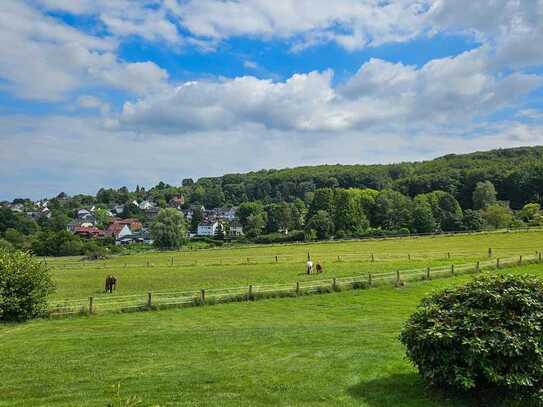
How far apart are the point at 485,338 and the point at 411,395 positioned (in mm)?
2434

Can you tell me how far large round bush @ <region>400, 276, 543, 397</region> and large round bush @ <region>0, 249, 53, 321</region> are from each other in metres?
18.5

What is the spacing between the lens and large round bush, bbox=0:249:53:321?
22391 mm

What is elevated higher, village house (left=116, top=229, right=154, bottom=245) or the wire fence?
the wire fence

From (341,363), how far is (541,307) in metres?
5.62

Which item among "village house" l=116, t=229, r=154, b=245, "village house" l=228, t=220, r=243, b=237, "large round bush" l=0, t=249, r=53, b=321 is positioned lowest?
"village house" l=116, t=229, r=154, b=245

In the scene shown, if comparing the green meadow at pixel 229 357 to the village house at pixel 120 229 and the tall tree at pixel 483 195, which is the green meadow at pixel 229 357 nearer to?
the tall tree at pixel 483 195

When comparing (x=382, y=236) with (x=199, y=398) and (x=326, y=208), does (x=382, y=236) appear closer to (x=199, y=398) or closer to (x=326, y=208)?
(x=326, y=208)

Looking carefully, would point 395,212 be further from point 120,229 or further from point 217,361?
point 217,361

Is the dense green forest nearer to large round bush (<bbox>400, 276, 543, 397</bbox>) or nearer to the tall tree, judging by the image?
the tall tree

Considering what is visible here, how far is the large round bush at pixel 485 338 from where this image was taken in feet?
32.0

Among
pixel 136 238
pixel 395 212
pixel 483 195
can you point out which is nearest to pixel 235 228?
pixel 136 238

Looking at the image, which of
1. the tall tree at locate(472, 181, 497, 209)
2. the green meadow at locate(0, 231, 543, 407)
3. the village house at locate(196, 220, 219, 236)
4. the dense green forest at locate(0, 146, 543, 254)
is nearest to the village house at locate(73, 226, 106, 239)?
the dense green forest at locate(0, 146, 543, 254)

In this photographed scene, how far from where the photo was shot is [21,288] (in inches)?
906

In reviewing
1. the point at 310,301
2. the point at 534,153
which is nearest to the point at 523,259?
the point at 310,301
